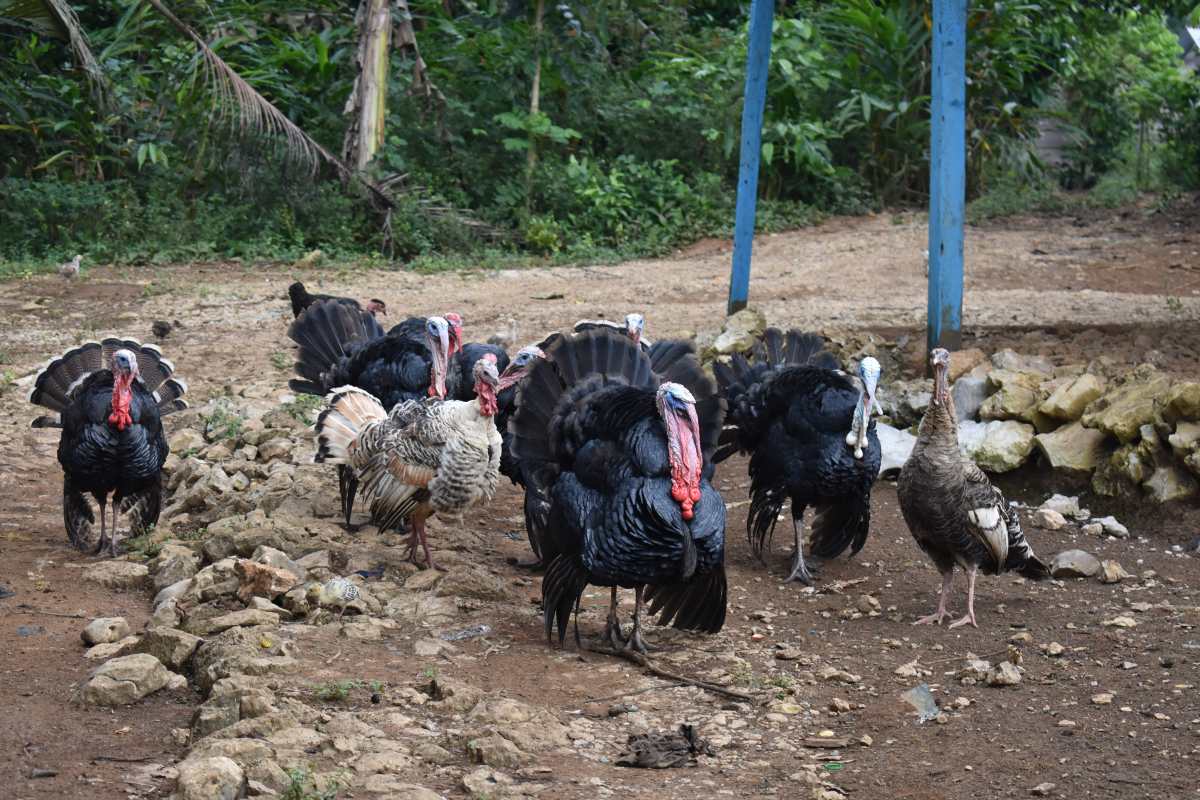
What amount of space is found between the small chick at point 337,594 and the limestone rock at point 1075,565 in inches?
136

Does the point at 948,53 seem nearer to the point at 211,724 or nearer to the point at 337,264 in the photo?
the point at 211,724

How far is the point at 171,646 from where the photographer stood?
550 cm

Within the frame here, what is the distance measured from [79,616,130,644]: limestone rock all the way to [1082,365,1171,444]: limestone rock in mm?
5369

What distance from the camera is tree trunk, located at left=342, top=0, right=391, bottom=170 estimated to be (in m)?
14.5

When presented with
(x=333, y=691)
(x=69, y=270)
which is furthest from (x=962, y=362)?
(x=69, y=270)

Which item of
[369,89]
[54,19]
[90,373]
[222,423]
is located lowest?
[222,423]

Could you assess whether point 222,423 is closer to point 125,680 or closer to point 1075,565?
point 125,680

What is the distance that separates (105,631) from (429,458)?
5.53ft

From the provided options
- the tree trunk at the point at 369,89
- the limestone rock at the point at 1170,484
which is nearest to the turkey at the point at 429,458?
the limestone rock at the point at 1170,484

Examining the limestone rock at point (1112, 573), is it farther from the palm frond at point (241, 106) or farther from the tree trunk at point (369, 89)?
the tree trunk at point (369, 89)

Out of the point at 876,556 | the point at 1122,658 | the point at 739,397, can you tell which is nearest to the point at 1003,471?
the point at 876,556

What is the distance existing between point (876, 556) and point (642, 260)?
7.99 meters

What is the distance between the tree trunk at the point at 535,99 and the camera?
15.9m

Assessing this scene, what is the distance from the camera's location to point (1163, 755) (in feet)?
15.4
